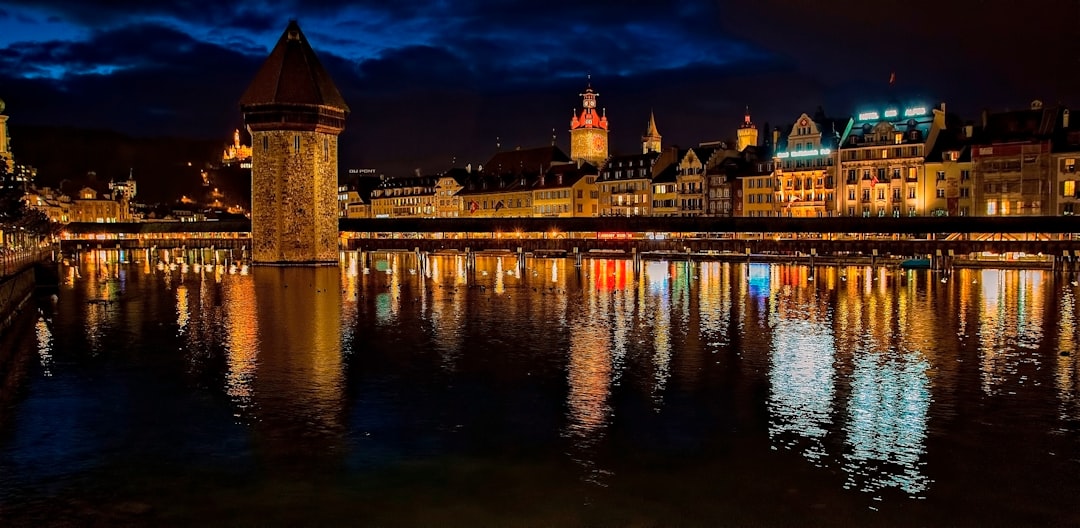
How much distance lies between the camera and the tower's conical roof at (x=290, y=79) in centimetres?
5328

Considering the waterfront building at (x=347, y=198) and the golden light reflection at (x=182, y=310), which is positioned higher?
the waterfront building at (x=347, y=198)

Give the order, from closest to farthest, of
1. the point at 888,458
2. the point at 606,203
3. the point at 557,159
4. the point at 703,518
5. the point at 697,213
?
the point at 703,518, the point at 888,458, the point at 697,213, the point at 606,203, the point at 557,159

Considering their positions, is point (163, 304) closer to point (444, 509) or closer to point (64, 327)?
point (64, 327)

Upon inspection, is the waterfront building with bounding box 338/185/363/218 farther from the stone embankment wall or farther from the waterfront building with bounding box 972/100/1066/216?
the stone embankment wall

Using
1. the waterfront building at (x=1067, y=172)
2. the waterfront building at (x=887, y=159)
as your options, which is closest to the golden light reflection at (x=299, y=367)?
the waterfront building at (x=887, y=159)

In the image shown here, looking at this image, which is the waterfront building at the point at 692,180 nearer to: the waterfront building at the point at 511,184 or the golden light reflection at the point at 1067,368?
the waterfront building at the point at 511,184

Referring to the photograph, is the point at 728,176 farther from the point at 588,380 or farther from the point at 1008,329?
the point at 588,380

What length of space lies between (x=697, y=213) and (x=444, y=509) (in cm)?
7343

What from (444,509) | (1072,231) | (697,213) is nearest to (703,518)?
(444,509)

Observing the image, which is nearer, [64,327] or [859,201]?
[64,327]

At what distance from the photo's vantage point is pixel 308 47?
5494 cm

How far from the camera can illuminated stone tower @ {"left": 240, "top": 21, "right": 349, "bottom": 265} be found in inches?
2109

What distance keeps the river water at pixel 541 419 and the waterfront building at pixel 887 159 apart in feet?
139

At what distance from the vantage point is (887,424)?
1183 centimetres
